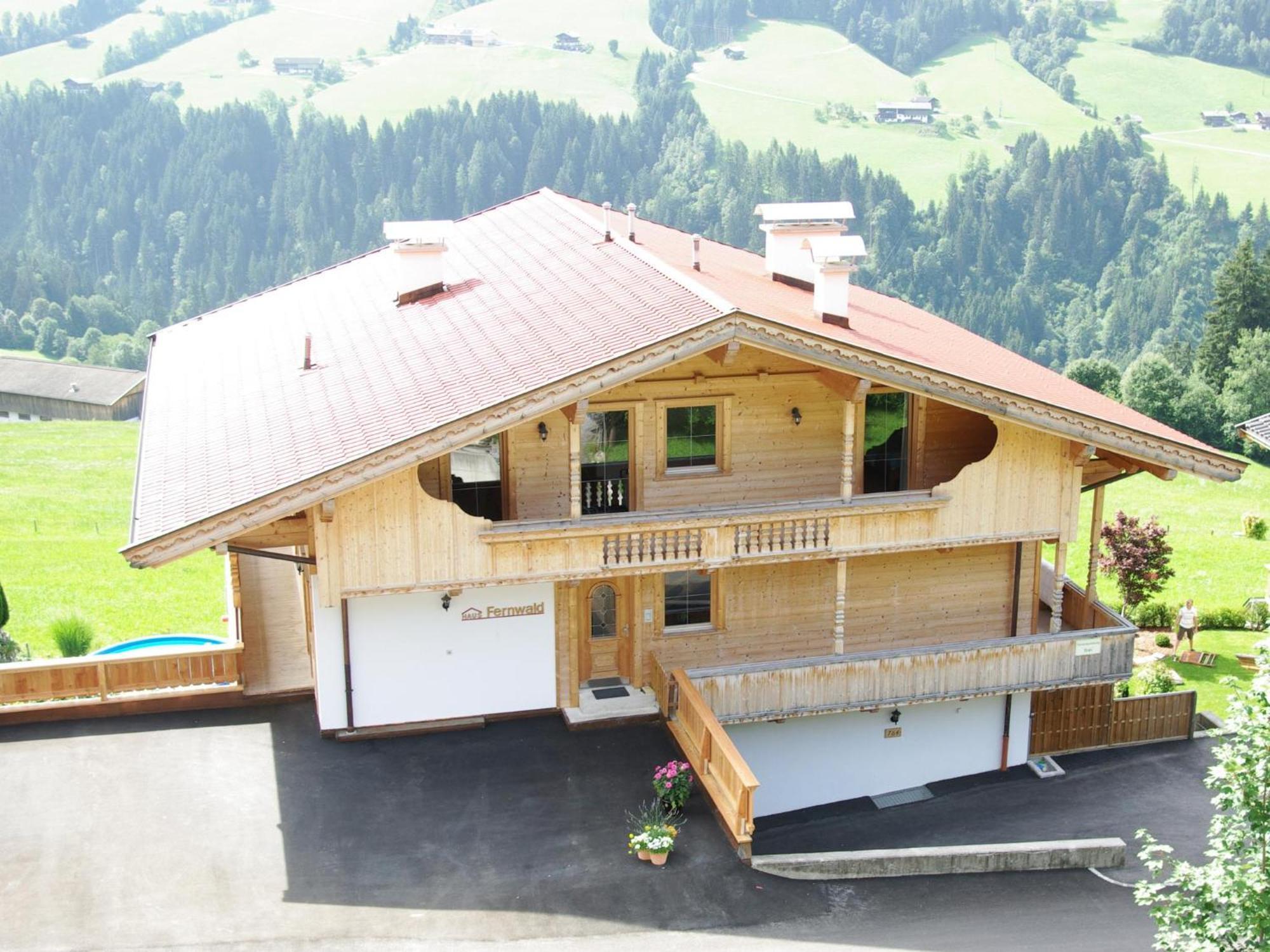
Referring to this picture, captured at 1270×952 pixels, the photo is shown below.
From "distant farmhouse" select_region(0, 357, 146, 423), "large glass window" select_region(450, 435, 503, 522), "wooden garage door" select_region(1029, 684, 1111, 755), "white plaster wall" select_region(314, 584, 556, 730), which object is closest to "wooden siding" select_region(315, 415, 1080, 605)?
"large glass window" select_region(450, 435, 503, 522)

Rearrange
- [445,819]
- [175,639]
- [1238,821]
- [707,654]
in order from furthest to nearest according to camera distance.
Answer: [175,639] < [707,654] < [445,819] < [1238,821]

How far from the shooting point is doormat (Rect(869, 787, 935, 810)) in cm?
2658

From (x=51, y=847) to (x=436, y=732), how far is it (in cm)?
629

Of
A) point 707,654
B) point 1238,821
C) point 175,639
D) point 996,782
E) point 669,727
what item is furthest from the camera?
point 175,639

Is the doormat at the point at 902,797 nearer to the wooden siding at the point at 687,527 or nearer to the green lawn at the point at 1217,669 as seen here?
the wooden siding at the point at 687,527

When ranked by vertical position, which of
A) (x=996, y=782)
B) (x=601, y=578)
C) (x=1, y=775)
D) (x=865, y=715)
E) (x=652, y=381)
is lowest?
(x=996, y=782)

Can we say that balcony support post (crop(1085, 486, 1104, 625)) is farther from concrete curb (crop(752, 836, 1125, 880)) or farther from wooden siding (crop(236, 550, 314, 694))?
wooden siding (crop(236, 550, 314, 694))

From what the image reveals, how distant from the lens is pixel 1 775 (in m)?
21.0

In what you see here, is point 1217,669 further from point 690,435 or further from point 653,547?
point 653,547

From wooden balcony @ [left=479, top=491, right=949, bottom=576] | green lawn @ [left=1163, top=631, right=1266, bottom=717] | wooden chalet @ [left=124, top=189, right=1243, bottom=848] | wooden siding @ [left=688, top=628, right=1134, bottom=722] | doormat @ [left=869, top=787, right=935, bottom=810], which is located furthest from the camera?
green lawn @ [left=1163, top=631, right=1266, bottom=717]

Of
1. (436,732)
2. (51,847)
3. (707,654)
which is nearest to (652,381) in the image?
(707,654)

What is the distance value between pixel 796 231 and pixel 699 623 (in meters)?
8.39

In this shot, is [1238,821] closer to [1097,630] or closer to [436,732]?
[1097,630]

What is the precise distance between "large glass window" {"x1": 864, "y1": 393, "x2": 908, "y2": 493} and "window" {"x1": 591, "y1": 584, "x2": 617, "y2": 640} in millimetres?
5195
